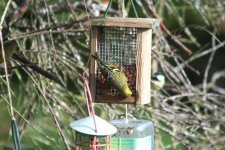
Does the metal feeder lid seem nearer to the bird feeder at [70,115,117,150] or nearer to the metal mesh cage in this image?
the bird feeder at [70,115,117,150]

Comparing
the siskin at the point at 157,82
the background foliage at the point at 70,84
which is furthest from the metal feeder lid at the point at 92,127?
the siskin at the point at 157,82

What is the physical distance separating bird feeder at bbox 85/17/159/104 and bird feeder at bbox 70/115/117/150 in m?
0.33

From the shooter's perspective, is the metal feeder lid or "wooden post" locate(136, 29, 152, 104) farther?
"wooden post" locate(136, 29, 152, 104)

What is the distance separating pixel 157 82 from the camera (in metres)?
4.89

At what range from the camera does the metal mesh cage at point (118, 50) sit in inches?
146

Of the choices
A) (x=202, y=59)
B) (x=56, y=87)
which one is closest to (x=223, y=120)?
(x=56, y=87)

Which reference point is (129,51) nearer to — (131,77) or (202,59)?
(131,77)

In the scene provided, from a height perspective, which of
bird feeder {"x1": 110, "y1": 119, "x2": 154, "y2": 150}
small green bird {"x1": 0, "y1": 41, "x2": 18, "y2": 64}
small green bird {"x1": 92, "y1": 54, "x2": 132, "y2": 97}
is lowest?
bird feeder {"x1": 110, "y1": 119, "x2": 154, "y2": 150}

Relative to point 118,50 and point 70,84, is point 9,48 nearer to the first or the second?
point 118,50

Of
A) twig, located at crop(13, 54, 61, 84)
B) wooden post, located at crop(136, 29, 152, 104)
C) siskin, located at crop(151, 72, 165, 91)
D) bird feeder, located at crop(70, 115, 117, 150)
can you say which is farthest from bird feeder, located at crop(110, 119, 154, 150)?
siskin, located at crop(151, 72, 165, 91)

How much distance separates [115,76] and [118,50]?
0.29 m

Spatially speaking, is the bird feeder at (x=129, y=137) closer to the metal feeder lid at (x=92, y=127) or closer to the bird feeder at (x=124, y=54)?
the bird feeder at (x=124, y=54)

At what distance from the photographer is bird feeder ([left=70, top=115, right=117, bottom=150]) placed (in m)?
3.11

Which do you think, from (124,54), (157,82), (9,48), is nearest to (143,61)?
(124,54)
